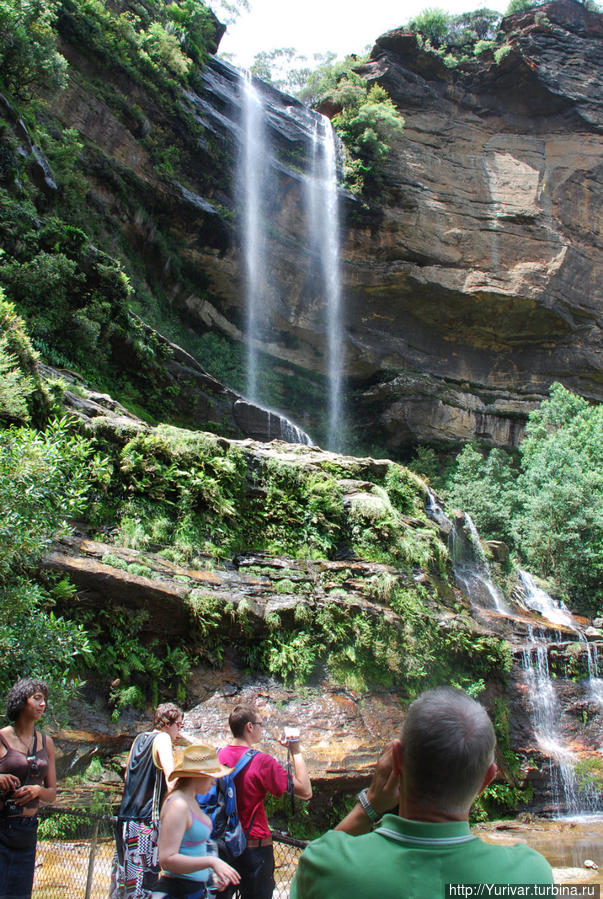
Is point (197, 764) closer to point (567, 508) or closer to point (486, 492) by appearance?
point (567, 508)

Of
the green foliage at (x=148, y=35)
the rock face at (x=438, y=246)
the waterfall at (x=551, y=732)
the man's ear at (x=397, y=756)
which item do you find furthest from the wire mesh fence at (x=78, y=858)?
the green foliage at (x=148, y=35)

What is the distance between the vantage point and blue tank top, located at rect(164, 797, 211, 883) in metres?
2.49

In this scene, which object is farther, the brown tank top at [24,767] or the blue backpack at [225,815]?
the brown tank top at [24,767]

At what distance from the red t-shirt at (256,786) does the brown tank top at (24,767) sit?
1.09 metres

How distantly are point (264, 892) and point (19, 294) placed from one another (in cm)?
1263

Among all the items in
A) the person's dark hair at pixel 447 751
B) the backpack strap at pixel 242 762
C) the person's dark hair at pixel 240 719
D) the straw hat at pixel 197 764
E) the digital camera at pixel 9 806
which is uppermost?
the person's dark hair at pixel 447 751

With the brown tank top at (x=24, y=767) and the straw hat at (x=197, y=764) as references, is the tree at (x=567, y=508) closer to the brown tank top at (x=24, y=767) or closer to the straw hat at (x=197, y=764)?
the brown tank top at (x=24, y=767)

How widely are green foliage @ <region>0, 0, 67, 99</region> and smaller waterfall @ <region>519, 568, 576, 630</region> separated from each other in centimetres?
1815

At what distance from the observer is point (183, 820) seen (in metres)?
2.45

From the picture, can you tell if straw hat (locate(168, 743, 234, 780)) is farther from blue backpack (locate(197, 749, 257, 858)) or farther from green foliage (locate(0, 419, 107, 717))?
green foliage (locate(0, 419, 107, 717))

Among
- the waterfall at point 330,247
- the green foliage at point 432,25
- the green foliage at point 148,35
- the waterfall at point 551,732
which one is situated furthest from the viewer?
the green foliage at point 432,25

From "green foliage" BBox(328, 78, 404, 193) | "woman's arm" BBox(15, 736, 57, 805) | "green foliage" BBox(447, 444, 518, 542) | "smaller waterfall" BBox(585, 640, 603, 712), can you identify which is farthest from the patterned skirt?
"green foliage" BBox(328, 78, 404, 193)

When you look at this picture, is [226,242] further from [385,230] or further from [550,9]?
[550,9]

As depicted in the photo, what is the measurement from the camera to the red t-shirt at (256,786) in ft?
9.69
